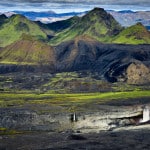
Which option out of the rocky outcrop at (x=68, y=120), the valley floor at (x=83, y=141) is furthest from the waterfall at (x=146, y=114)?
the valley floor at (x=83, y=141)

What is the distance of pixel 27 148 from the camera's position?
87.9 meters

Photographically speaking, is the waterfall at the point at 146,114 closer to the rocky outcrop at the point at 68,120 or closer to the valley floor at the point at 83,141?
the rocky outcrop at the point at 68,120

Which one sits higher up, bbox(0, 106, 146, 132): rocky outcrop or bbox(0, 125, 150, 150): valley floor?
bbox(0, 125, 150, 150): valley floor

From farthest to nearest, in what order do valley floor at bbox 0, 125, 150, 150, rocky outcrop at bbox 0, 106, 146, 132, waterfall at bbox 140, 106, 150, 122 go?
waterfall at bbox 140, 106, 150, 122 → rocky outcrop at bbox 0, 106, 146, 132 → valley floor at bbox 0, 125, 150, 150

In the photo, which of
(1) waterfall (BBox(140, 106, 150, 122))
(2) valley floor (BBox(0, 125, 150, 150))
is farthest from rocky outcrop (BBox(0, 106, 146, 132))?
(2) valley floor (BBox(0, 125, 150, 150))

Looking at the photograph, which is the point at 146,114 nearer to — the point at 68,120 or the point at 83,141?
the point at 68,120

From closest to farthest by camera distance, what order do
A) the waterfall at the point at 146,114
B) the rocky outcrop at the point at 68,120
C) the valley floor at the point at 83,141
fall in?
the valley floor at the point at 83,141, the rocky outcrop at the point at 68,120, the waterfall at the point at 146,114

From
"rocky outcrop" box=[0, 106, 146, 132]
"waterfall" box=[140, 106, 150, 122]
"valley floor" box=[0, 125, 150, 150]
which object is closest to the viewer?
"valley floor" box=[0, 125, 150, 150]

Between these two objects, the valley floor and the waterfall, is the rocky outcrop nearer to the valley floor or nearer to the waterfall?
the waterfall

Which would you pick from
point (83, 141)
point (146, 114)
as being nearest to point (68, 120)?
point (146, 114)

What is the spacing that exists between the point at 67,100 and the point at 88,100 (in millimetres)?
8616

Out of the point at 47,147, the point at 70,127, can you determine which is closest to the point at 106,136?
the point at 47,147

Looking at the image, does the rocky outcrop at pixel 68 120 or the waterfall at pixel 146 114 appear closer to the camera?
the rocky outcrop at pixel 68 120

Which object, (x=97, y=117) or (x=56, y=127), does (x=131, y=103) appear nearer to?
(x=97, y=117)
